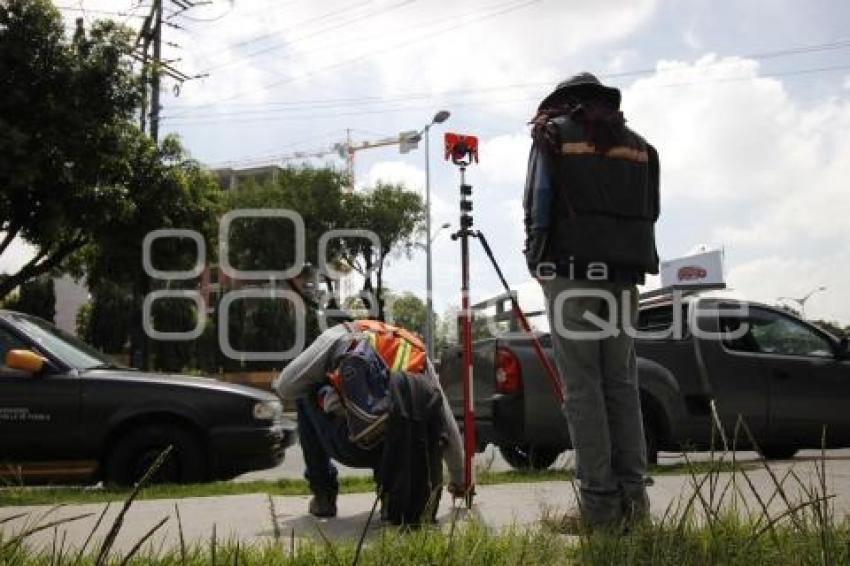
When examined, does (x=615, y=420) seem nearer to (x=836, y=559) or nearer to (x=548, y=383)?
(x=836, y=559)

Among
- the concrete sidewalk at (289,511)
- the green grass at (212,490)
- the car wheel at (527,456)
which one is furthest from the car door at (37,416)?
the car wheel at (527,456)

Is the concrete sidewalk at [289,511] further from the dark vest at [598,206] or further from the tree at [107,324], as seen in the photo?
the tree at [107,324]

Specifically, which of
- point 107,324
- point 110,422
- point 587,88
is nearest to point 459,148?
point 587,88

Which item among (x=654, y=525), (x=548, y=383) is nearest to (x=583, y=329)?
(x=654, y=525)

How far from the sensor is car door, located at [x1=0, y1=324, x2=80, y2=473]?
6.58 meters

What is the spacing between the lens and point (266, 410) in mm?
7082

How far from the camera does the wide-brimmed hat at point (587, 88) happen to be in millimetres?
3797

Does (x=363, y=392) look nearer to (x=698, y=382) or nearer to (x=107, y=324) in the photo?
(x=698, y=382)

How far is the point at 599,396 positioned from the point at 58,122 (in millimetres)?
14427

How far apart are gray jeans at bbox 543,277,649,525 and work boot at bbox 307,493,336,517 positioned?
4.81 ft

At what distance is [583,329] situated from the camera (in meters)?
3.62

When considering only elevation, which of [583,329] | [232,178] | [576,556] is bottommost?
[576,556]

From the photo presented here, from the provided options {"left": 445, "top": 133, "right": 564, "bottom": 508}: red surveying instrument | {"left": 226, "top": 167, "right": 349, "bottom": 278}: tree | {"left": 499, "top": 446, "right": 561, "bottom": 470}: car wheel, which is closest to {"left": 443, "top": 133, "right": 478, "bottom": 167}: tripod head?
{"left": 445, "top": 133, "right": 564, "bottom": 508}: red surveying instrument

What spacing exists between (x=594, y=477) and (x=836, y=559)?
1.49m
